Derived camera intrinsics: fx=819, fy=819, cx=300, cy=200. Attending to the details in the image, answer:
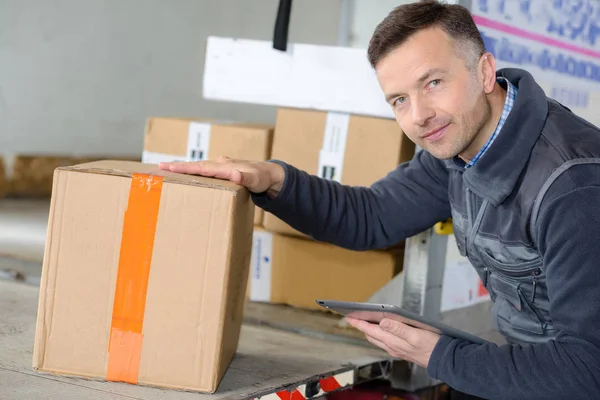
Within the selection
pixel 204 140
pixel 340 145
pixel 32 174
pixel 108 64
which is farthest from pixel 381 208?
pixel 108 64

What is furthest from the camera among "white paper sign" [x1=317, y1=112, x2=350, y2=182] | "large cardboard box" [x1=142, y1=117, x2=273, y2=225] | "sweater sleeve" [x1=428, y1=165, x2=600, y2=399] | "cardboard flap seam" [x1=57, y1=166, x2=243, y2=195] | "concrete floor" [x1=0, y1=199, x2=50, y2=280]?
"concrete floor" [x1=0, y1=199, x2=50, y2=280]

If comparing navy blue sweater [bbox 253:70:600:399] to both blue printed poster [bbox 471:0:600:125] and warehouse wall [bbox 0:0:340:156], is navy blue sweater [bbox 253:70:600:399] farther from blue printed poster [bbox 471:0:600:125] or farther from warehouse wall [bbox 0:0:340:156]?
warehouse wall [bbox 0:0:340:156]

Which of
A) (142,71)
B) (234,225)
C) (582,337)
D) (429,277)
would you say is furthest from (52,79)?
(582,337)

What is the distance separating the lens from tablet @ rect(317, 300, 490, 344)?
1691 mm

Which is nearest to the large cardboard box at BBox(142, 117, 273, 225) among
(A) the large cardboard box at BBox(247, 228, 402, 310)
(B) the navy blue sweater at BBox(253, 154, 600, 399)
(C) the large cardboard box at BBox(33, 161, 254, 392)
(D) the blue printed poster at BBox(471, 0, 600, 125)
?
(A) the large cardboard box at BBox(247, 228, 402, 310)

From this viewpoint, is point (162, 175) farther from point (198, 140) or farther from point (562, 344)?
point (198, 140)

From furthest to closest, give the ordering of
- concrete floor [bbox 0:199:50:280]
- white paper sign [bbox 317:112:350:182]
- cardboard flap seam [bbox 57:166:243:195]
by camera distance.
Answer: concrete floor [bbox 0:199:50:280]
white paper sign [bbox 317:112:350:182]
cardboard flap seam [bbox 57:166:243:195]

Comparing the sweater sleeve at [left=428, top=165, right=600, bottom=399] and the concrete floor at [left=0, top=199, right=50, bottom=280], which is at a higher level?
the sweater sleeve at [left=428, top=165, right=600, bottom=399]

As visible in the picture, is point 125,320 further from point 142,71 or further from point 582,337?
point 142,71

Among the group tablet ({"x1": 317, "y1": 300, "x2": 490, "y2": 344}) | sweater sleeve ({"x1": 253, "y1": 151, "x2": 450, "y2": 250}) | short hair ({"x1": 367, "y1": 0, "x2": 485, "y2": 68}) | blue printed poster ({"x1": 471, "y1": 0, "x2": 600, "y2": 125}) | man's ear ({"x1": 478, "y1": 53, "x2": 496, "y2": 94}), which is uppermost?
blue printed poster ({"x1": 471, "y1": 0, "x2": 600, "y2": 125})

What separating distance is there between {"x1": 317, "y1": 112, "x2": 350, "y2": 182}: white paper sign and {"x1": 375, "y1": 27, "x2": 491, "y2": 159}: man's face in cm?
91

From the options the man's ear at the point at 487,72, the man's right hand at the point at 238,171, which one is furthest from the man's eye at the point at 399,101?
the man's right hand at the point at 238,171

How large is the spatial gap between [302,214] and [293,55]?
78cm

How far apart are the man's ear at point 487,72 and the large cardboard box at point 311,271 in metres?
1.03
